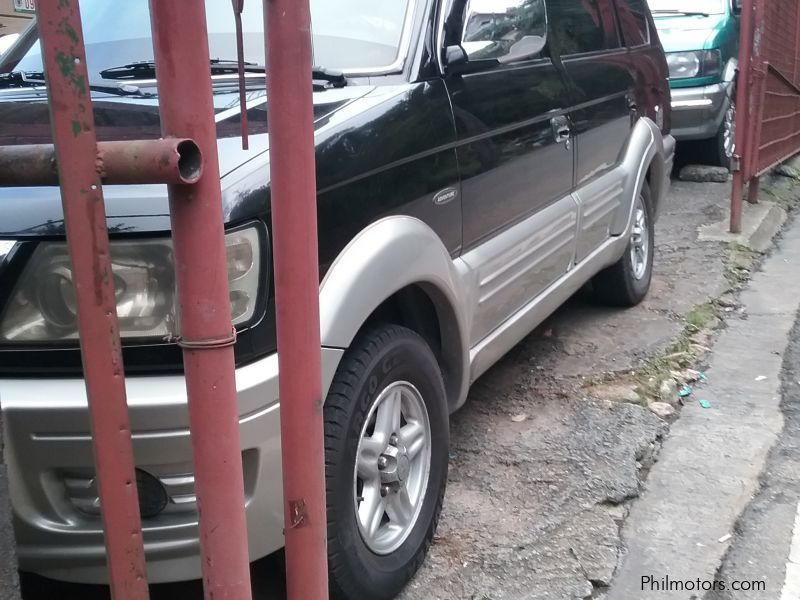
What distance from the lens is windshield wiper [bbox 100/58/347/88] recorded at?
8.73 ft

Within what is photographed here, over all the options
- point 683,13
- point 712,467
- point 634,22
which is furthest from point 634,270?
point 683,13

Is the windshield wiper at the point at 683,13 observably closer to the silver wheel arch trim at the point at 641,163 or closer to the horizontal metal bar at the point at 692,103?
the horizontal metal bar at the point at 692,103

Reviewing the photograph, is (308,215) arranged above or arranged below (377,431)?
above

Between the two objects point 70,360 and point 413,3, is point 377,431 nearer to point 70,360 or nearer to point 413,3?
point 70,360

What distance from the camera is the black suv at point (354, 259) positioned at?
1896mm

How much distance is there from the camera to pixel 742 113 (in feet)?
21.9

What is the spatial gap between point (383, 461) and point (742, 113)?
5306 mm

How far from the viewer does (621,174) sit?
454cm

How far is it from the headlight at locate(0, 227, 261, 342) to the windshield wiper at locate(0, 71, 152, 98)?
680 mm

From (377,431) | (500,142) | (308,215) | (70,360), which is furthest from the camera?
(500,142)

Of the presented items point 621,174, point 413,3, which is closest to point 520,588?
point 413,3

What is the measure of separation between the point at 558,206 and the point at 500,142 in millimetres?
709

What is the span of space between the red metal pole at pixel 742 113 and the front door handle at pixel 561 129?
3.35 meters

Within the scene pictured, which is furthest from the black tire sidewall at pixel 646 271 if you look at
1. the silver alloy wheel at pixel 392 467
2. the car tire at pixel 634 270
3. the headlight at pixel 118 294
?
the headlight at pixel 118 294
